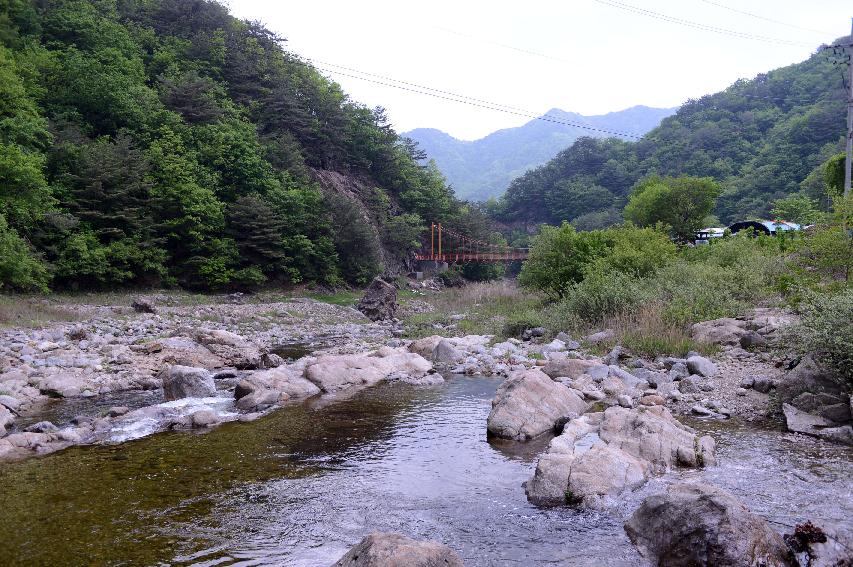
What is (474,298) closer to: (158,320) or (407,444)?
(158,320)

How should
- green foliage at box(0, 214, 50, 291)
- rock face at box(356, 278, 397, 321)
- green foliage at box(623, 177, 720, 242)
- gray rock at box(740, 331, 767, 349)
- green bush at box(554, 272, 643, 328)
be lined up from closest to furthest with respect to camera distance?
1. gray rock at box(740, 331, 767, 349)
2. green bush at box(554, 272, 643, 328)
3. green foliage at box(0, 214, 50, 291)
4. rock face at box(356, 278, 397, 321)
5. green foliage at box(623, 177, 720, 242)

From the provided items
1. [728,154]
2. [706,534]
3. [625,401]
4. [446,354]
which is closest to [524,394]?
[625,401]

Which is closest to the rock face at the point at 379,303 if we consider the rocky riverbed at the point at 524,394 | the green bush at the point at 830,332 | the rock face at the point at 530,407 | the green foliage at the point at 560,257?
the green foliage at the point at 560,257

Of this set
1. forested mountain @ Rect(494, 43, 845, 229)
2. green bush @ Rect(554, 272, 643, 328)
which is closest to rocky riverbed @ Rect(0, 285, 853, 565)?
green bush @ Rect(554, 272, 643, 328)

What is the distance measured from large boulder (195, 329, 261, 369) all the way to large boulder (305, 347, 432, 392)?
8.30 ft

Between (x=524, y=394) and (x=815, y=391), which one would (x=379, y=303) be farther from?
(x=815, y=391)

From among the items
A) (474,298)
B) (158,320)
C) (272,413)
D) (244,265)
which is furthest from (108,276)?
(272,413)

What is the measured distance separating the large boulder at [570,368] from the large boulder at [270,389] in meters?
5.47

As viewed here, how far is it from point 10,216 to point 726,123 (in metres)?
84.3

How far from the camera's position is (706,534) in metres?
4.80

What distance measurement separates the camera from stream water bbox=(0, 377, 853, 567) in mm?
5445

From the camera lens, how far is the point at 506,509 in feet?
21.1

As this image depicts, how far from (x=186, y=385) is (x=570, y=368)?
8.65m

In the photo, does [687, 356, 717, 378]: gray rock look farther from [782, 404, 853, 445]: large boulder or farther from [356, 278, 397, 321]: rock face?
[356, 278, 397, 321]: rock face
